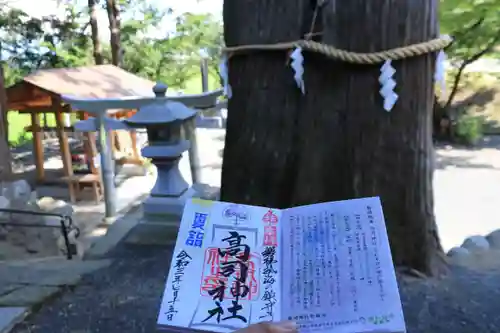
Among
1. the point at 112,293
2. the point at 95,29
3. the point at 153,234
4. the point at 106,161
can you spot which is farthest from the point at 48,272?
the point at 95,29

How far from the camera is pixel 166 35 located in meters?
17.3

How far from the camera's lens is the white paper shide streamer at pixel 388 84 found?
220 centimetres

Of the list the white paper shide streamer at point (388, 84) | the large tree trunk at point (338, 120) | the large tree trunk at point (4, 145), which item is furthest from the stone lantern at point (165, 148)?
the large tree trunk at point (4, 145)

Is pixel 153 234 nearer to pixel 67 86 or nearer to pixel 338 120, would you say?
pixel 338 120

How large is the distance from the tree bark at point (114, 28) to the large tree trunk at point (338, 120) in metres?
12.0

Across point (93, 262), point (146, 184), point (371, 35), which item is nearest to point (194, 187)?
point (93, 262)

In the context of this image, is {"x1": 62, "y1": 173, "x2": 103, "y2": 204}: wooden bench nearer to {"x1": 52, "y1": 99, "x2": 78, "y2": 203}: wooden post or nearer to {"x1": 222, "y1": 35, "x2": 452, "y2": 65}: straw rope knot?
{"x1": 52, "y1": 99, "x2": 78, "y2": 203}: wooden post

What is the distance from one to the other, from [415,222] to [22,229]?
462cm

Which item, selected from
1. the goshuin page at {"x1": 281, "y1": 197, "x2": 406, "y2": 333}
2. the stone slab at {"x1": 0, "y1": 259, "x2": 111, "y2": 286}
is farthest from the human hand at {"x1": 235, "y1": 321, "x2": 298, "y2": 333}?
the stone slab at {"x1": 0, "y1": 259, "x2": 111, "y2": 286}

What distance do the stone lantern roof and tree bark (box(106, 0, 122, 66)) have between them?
9.65m

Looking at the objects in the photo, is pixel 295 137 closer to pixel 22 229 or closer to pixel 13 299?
pixel 13 299

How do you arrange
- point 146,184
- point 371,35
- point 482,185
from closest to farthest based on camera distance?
point 371,35 < point 482,185 < point 146,184

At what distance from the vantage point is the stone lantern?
4.44 metres

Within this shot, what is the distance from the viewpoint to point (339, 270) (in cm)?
134
